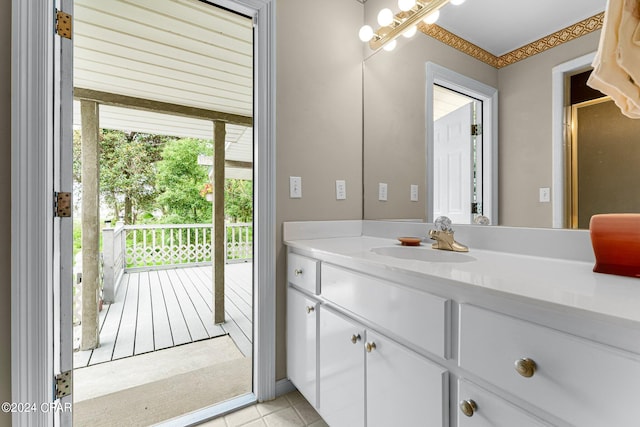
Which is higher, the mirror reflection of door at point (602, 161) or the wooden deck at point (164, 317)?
the mirror reflection of door at point (602, 161)

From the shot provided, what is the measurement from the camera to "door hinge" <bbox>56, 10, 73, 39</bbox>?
1109 mm

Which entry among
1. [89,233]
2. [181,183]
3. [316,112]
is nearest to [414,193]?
[316,112]

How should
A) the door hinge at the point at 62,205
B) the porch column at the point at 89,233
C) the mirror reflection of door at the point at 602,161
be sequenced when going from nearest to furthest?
1. the mirror reflection of door at the point at 602,161
2. the door hinge at the point at 62,205
3. the porch column at the point at 89,233

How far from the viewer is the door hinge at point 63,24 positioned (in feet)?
3.64

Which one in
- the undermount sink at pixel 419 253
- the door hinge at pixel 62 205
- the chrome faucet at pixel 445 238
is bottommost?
the undermount sink at pixel 419 253

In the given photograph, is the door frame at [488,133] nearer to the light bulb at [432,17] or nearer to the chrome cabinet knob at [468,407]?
the light bulb at [432,17]

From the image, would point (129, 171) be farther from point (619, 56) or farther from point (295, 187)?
point (619, 56)

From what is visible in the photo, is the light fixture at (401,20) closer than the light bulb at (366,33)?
Yes

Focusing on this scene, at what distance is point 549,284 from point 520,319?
0.15 metres

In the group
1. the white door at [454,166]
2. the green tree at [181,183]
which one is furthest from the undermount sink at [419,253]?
the green tree at [181,183]

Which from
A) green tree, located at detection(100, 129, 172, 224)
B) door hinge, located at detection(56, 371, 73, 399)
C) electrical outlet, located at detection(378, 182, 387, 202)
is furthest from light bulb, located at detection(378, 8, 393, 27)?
green tree, located at detection(100, 129, 172, 224)

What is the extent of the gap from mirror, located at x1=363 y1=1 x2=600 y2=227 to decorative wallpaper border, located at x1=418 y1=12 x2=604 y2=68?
2 centimetres

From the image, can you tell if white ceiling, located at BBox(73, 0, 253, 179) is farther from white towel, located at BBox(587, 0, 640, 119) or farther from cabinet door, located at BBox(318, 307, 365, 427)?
white towel, located at BBox(587, 0, 640, 119)

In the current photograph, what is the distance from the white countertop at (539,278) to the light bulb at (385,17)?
135 centimetres
